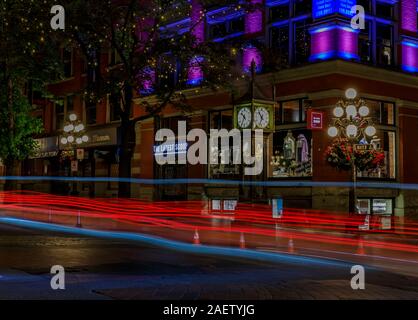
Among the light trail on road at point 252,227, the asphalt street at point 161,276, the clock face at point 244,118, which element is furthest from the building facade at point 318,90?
the asphalt street at point 161,276

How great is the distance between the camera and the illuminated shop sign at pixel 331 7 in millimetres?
26156

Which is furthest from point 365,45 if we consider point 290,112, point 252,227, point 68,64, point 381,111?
point 68,64

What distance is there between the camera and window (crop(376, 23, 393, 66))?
28703mm

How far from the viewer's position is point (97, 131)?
40.5m

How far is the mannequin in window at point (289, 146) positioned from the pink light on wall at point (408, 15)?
7817 mm

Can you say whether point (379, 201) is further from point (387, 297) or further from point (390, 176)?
point (387, 297)

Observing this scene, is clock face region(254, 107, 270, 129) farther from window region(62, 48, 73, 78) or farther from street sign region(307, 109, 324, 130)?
window region(62, 48, 73, 78)

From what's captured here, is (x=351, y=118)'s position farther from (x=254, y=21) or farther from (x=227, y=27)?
(x=227, y=27)

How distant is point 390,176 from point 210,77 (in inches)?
387

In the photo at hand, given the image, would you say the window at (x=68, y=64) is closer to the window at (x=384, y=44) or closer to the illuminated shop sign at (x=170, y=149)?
the illuminated shop sign at (x=170, y=149)

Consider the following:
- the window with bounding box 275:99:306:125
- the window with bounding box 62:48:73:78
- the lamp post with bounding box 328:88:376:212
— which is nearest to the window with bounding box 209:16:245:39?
the window with bounding box 275:99:306:125

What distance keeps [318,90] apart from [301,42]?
289 cm

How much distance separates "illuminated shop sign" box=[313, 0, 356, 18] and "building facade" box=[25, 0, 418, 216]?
44 mm

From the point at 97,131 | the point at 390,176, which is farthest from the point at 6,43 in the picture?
the point at 390,176
